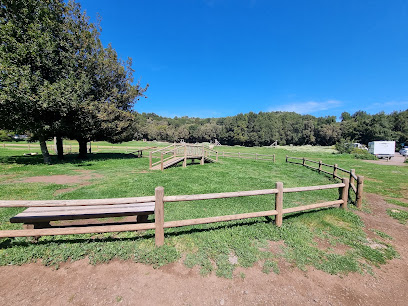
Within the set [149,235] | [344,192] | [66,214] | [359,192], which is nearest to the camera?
[66,214]

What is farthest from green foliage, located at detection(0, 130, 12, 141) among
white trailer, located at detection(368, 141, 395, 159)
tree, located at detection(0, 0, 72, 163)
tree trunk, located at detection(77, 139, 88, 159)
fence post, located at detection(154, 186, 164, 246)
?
white trailer, located at detection(368, 141, 395, 159)

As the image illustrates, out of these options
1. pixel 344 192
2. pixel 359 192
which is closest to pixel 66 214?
pixel 344 192

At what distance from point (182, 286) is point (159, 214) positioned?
1326mm

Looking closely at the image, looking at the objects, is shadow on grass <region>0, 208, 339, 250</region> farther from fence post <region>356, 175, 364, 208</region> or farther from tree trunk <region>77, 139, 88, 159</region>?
tree trunk <region>77, 139, 88, 159</region>

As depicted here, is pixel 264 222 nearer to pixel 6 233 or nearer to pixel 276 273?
pixel 276 273

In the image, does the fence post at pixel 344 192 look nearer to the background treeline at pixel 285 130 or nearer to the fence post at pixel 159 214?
the fence post at pixel 159 214

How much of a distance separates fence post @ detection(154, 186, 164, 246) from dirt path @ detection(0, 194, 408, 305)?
608 millimetres

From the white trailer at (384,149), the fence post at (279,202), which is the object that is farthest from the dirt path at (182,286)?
the white trailer at (384,149)

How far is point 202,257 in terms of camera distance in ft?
12.0

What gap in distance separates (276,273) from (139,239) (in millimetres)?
2891

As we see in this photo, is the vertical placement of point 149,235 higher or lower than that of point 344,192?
lower

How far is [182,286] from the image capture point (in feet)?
9.88

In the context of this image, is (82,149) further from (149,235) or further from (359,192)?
(359,192)

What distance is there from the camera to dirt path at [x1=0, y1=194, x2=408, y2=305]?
2.77 metres
